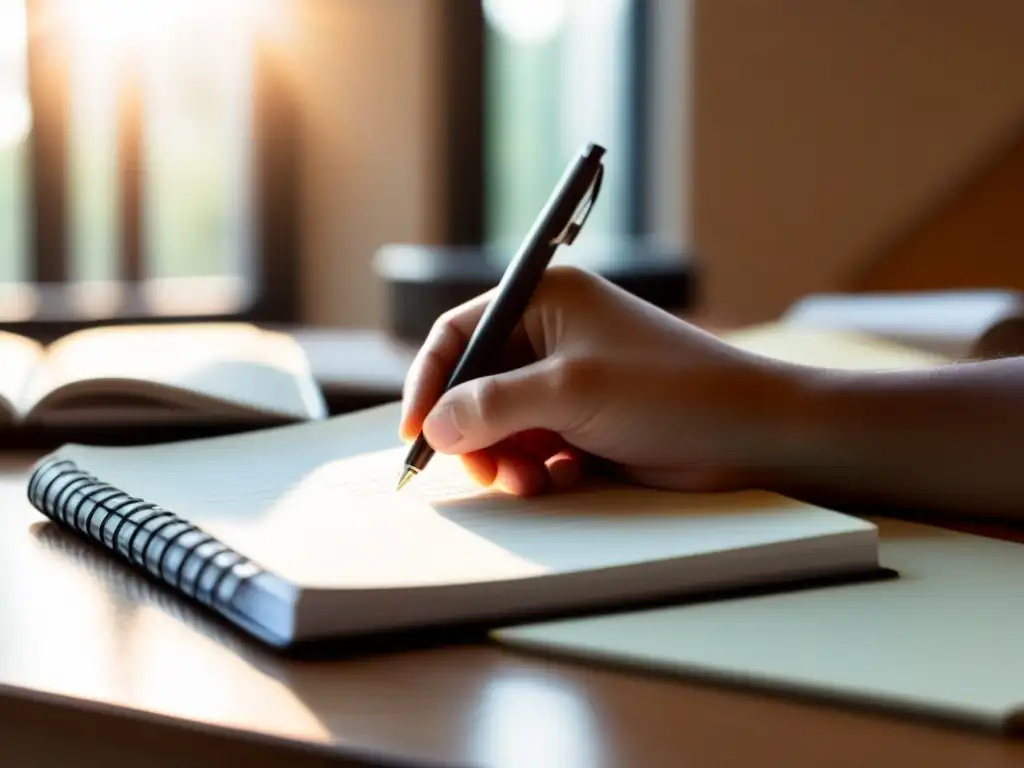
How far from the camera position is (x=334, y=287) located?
2594 millimetres

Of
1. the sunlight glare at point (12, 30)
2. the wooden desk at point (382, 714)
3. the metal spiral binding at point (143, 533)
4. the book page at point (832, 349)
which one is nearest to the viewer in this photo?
the wooden desk at point (382, 714)

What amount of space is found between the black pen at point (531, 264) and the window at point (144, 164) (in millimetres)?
1576

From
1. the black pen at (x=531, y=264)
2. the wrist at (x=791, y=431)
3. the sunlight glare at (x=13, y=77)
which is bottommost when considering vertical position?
the wrist at (x=791, y=431)

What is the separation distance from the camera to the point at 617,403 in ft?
1.91

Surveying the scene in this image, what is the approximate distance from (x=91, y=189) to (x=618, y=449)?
1.89 metres

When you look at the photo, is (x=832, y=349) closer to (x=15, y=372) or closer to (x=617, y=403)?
(x=617, y=403)

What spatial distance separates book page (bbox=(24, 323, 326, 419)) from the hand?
22 cm

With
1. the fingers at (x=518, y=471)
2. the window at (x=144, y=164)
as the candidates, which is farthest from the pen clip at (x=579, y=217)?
the window at (x=144, y=164)

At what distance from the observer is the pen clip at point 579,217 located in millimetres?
623

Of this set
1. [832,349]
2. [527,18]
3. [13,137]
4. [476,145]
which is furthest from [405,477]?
[527,18]

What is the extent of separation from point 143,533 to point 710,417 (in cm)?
26

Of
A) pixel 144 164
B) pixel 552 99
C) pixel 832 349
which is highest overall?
pixel 552 99

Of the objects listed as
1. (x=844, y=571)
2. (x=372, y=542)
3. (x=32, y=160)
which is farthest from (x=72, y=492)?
(x=32, y=160)

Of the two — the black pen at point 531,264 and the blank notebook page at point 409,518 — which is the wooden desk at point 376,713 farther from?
the black pen at point 531,264
